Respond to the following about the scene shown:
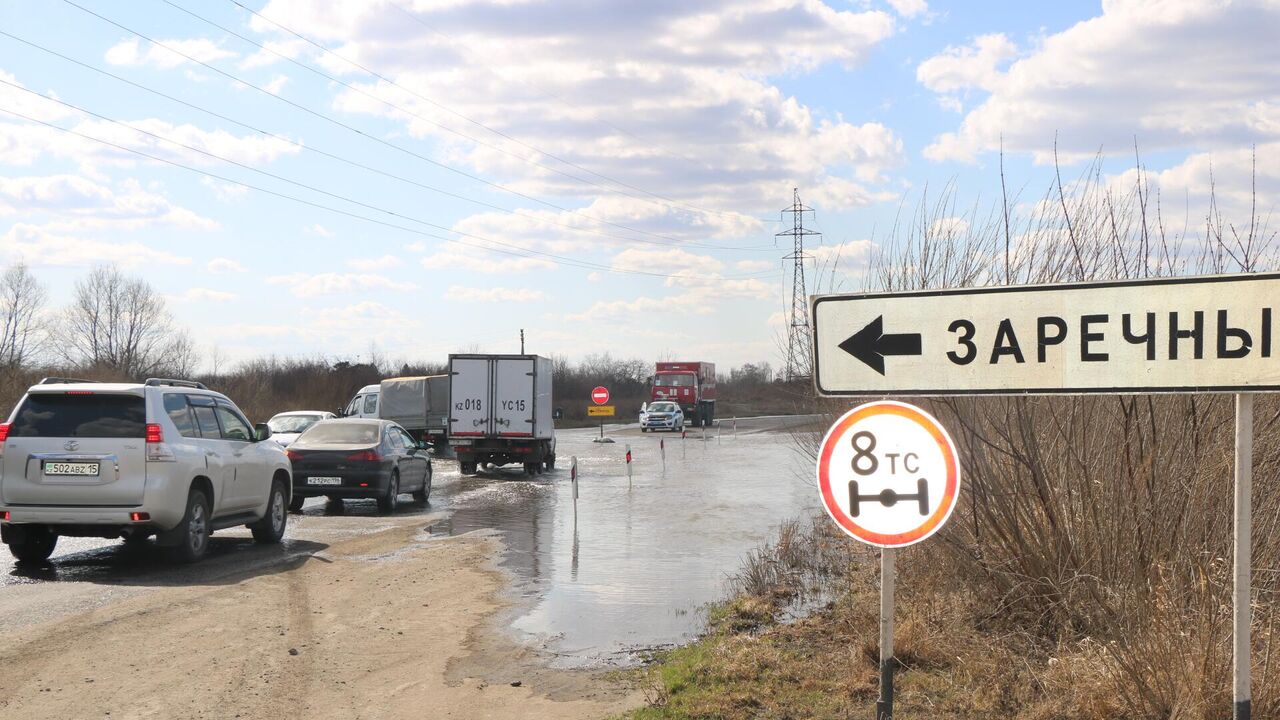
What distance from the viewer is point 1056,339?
4945 millimetres

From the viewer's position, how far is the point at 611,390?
107 meters

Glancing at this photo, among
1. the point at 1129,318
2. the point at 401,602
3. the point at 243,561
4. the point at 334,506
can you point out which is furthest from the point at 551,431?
the point at 1129,318

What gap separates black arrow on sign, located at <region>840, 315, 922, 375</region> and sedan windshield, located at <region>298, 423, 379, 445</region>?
54.6ft

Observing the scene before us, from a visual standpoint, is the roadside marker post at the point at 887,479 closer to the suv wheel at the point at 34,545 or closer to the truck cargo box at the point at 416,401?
the suv wheel at the point at 34,545

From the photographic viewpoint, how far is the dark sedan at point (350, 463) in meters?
20.3

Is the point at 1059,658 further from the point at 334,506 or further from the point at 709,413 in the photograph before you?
the point at 709,413

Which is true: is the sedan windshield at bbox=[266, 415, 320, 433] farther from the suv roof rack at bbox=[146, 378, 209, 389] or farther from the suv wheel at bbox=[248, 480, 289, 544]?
the suv roof rack at bbox=[146, 378, 209, 389]

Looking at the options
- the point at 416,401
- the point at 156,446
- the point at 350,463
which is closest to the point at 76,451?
the point at 156,446

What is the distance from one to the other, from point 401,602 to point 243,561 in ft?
11.2

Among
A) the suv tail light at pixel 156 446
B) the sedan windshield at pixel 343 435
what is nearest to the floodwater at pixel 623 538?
the sedan windshield at pixel 343 435

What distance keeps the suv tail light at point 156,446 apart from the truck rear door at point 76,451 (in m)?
0.06

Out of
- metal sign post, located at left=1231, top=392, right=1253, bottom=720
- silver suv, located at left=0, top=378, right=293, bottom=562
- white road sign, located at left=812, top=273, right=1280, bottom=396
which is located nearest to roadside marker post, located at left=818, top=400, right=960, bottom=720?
white road sign, located at left=812, top=273, right=1280, bottom=396

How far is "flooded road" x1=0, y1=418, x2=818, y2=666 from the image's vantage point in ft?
34.0

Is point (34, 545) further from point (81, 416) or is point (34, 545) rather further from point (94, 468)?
point (81, 416)
